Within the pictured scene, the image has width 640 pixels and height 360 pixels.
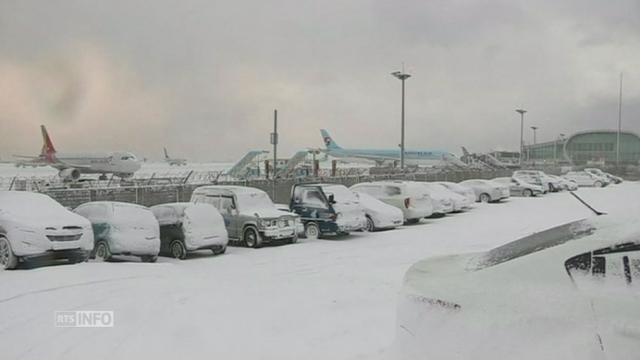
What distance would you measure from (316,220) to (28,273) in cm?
717

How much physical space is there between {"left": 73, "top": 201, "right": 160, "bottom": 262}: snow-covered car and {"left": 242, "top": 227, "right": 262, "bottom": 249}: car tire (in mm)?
2509

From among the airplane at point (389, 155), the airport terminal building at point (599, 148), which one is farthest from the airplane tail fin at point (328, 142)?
the airport terminal building at point (599, 148)

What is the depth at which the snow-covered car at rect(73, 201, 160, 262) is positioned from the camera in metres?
9.43

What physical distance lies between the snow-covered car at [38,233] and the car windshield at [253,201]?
167 inches

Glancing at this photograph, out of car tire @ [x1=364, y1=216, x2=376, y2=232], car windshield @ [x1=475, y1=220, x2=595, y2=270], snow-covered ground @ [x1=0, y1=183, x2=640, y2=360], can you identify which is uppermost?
car windshield @ [x1=475, y1=220, x2=595, y2=270]

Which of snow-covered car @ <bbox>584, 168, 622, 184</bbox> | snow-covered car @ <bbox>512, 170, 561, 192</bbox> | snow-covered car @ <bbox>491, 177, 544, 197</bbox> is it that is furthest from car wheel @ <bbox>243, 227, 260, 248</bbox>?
snow-covered car @ <bbox>584, 168, 622, 184</bbox>

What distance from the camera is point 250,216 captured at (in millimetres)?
12125

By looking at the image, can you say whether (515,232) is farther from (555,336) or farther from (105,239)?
(555,336)

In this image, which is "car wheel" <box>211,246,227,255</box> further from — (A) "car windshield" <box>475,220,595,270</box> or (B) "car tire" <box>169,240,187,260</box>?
(A) "car windshield" <box>475,220,595,270</box>

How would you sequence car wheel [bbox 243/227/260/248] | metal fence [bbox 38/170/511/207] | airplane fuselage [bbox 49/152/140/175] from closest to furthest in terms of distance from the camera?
car wheel [bbox 243/227/260/248]
metal fence [bbox 38/170/511/207]
airplane fuselage [bbox 49/152/140/175]

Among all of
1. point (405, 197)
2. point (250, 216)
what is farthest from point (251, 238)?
point (405, 197)

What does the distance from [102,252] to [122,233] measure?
507mm

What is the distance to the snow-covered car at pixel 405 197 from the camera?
16375 mm

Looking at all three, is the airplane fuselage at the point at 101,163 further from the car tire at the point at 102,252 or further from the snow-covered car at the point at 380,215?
the car tire at the point at 102,252
